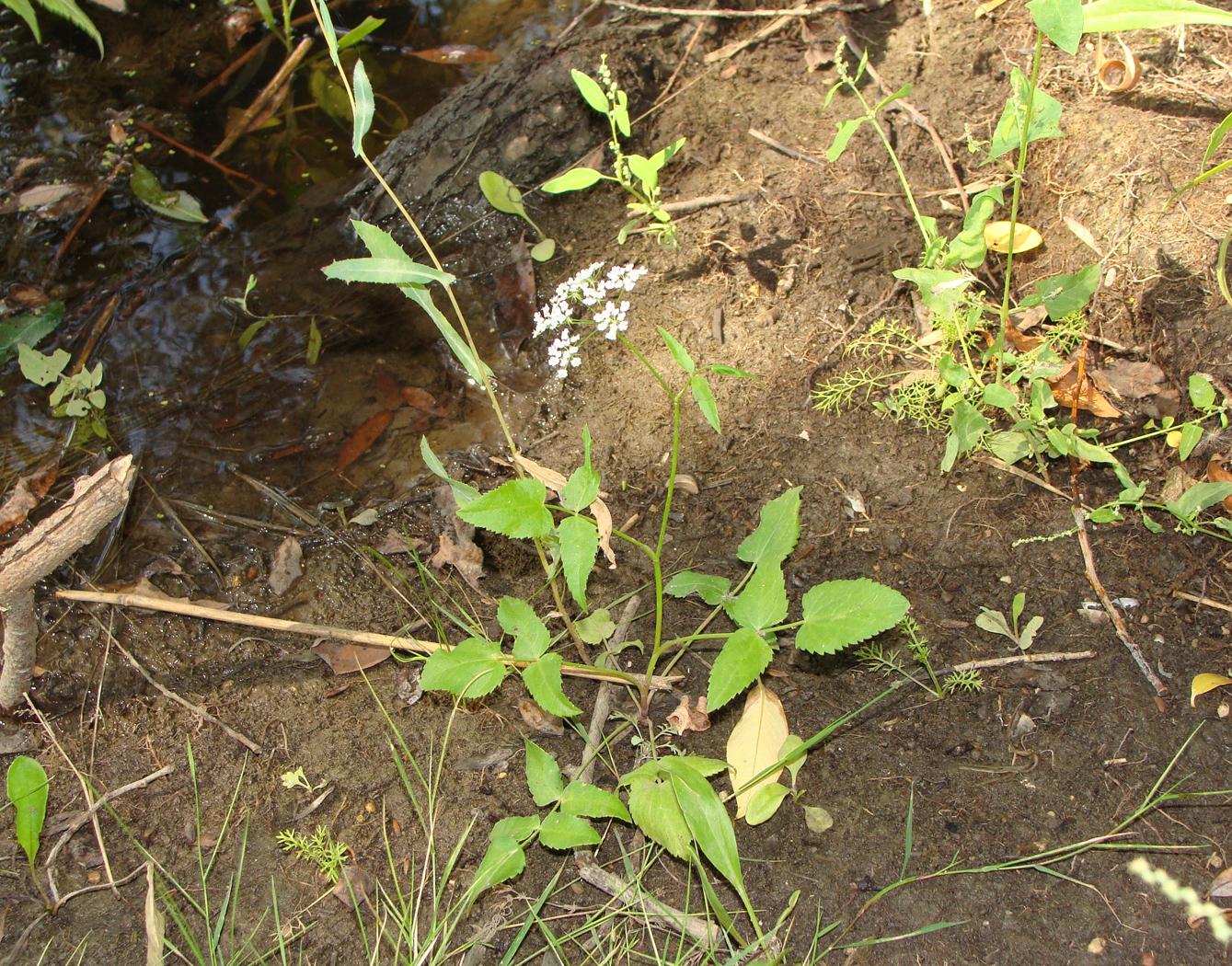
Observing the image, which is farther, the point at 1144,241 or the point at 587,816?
the point at 1144,241

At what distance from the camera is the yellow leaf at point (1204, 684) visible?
5.54ft

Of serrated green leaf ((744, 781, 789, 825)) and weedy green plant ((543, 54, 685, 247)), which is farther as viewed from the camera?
weedy green plant ((543, 54, 685, 247))

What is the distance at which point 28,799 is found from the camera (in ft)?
5.68

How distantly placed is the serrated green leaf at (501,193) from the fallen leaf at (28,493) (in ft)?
4.42

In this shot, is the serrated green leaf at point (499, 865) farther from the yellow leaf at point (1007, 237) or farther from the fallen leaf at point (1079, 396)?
the yellow leaf at point (1007, 237)

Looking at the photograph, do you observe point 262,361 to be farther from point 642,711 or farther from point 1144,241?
point 1144,241

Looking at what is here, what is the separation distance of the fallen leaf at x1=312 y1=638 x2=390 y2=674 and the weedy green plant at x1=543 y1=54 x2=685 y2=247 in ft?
4.27

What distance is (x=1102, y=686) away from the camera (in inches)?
68.2

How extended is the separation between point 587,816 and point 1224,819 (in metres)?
1.07

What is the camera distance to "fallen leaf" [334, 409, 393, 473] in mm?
2471

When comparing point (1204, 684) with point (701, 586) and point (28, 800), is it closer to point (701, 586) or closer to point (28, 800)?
point (701, 586)

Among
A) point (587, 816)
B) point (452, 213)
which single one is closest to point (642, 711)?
point (587, 816)

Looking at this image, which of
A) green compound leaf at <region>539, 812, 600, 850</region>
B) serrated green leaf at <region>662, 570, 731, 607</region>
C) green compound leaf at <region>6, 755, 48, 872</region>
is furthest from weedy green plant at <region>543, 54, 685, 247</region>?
green compound leaf at <region>6, 755, 48, 872</region>

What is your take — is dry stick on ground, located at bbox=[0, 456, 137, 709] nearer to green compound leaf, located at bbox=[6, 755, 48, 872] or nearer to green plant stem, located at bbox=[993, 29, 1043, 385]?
green compound leaf, located at bbox=[6, 755, 48, 872]
